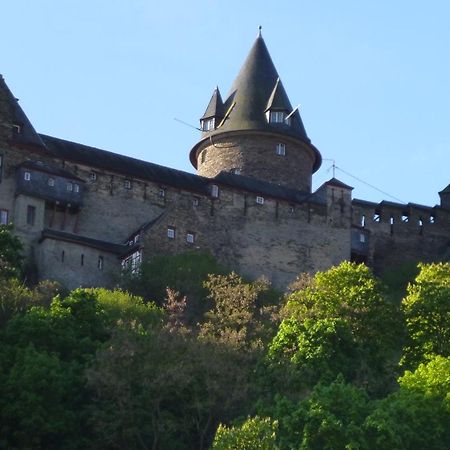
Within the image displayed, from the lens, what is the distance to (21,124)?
2648 inches

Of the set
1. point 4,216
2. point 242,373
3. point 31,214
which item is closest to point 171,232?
point 31,214

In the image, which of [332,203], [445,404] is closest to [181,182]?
[332,203]

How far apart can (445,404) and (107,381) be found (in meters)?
9.13

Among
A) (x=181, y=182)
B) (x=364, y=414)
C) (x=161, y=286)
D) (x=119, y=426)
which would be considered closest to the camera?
(x=364, y=414)

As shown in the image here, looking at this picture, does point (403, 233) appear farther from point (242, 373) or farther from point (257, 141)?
point (242, 373)

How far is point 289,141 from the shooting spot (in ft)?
255

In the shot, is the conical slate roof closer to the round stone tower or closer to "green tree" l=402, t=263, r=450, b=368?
the round stone tower

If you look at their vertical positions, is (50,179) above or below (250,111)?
below

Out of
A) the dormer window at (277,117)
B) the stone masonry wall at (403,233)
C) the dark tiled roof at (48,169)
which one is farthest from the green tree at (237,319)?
the dormer window at (277,117)

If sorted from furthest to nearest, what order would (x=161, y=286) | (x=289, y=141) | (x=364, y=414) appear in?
(x=289, y=141) < (x=161, y=286) < (x=364, y=414)

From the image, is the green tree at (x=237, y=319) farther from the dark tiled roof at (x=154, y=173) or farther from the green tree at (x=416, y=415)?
the dark tiled roof at (x=154, y=173)

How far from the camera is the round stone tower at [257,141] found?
77.1 m

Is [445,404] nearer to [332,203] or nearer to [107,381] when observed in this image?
[107,381]

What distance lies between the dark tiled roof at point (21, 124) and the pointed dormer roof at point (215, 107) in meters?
13.3
